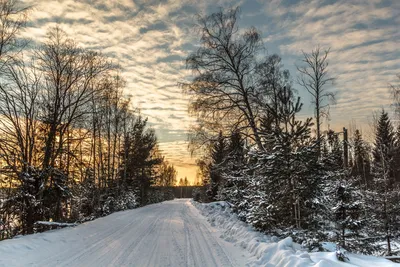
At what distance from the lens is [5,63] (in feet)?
32.9

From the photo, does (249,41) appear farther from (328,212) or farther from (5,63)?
(5,63)

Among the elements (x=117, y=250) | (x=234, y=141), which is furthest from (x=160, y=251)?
(x=234, y=141)

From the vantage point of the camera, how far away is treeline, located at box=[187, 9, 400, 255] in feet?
28.1

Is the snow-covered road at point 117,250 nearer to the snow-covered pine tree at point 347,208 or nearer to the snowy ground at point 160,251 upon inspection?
the snowy ground at point 160,251

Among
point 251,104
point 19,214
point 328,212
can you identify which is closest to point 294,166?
point 328,212

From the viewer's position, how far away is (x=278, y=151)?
28.0 feet

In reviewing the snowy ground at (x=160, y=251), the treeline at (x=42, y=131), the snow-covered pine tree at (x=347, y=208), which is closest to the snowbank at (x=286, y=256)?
the snowy ground at (x=160, y=251)

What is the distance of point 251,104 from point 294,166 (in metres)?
7.26

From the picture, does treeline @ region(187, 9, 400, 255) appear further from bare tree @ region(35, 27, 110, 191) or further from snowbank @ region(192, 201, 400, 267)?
bare tree @ region(35, 27, 110, 191)

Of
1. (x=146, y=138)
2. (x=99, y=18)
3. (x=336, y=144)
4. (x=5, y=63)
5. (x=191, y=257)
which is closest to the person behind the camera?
(x=191, y=257)

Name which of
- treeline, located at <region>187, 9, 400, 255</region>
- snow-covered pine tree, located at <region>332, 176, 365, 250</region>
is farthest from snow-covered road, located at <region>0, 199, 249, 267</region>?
snow-covered pine tree, located at <region>332, 176, 365, 250</region>

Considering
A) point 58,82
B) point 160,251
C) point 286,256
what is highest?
point 58,82

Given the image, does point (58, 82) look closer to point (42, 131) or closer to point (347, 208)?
point (42, 131)

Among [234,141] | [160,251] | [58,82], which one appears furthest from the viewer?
[234,141]
